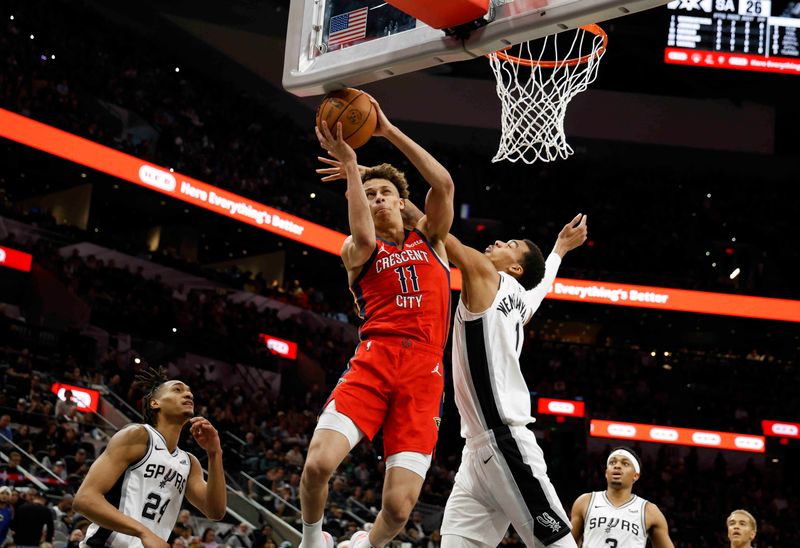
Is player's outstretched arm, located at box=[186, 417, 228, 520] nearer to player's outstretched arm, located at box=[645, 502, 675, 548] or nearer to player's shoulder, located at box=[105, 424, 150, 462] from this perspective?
player's shoulder, located at box=[105, 424, 150, 462]

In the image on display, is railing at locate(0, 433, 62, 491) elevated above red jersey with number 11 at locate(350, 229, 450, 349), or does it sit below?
below

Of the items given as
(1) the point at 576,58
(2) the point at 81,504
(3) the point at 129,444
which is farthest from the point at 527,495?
(1) the point at 576,58

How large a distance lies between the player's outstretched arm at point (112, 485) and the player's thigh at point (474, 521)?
1.46 m

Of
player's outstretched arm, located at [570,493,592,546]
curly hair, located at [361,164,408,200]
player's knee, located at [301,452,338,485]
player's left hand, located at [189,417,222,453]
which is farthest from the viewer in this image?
player's outstretched arm, located at [570,493,592,546]

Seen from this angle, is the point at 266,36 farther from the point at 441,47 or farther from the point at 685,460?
the point at 441,47

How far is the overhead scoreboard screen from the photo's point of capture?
687 inches

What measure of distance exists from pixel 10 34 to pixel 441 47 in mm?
18528

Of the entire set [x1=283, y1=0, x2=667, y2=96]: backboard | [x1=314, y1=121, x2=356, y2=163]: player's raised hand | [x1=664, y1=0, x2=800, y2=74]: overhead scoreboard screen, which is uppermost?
[x1=664, y1=0, x2=800, y2=74]: overhead scoreboard screen

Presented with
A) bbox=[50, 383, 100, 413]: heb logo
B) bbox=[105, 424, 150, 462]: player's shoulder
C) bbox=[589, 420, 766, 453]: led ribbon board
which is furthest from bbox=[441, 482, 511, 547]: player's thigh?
bbox=[589, 420, 766, 453]: led ribbon board

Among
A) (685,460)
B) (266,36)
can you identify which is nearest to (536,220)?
(685,460)

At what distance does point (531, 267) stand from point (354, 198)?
4.54 feet

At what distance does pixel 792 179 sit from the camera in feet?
95.9

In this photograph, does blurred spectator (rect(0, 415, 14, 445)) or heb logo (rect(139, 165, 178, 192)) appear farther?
heb logo (rect(139, 165, 178, 192))

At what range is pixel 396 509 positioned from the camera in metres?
4.48
